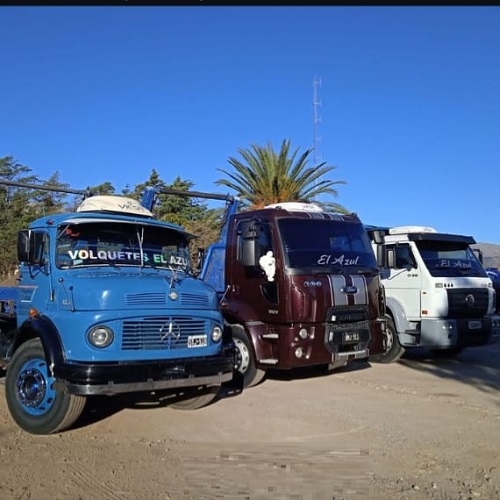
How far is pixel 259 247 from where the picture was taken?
28.4 feet

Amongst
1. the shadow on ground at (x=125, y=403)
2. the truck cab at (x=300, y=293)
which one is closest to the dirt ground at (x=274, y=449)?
the shadow on ground at (x=125, y=403)

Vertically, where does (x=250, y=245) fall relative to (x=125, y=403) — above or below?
above

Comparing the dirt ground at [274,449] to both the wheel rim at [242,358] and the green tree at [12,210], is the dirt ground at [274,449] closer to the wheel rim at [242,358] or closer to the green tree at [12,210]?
the wheel rim at [242,358]

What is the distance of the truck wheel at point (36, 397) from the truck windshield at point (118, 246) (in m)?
1.09

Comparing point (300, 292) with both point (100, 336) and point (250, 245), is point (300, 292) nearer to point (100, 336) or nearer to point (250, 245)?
point (250, 245)

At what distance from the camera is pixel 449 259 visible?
36.9 ft

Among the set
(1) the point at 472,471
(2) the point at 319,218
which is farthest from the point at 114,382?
(2) the point at 319,218

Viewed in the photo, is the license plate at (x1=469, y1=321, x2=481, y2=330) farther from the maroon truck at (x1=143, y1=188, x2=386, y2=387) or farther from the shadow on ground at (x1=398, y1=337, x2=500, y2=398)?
the maroon truck at (x1=143, y1=188, x2=386, y2=387)

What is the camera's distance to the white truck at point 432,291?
1048cm

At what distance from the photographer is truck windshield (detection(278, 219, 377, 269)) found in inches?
337

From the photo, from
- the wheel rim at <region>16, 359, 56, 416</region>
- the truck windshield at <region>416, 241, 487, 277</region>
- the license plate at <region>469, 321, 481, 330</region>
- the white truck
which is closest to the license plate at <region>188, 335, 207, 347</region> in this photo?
the wheel rim at <region>16, 359, 56, 416</region>

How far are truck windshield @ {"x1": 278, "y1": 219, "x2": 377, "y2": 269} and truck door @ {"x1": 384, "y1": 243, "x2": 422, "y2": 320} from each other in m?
1.46

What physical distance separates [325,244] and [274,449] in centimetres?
394

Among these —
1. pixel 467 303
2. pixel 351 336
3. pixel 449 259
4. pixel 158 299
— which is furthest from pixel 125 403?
pixel 449 259
